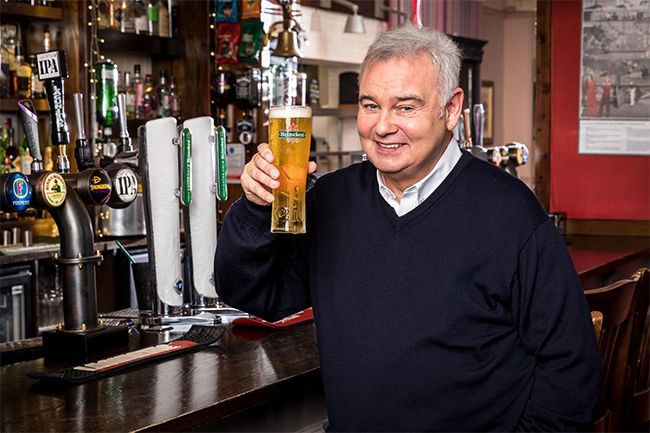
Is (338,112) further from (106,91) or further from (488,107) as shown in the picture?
(488,107)

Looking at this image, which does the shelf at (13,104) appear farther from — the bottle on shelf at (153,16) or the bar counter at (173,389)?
the bar counter at (173,389)

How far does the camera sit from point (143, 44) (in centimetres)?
530

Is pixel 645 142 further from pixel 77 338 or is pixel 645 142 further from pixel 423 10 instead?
pixel 77 338

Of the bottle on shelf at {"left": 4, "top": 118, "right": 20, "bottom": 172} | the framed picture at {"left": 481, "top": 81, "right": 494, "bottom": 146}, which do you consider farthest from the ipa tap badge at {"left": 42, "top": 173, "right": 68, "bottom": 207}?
the framed picture at {"left": 481, "top": 81, "right": 494, "bottom": 146}

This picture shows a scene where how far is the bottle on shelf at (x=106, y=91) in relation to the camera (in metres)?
4.35

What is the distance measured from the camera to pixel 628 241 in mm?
5324

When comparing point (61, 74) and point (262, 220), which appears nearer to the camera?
point (262, 220)

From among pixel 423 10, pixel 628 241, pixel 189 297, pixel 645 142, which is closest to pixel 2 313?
pixel 189 297

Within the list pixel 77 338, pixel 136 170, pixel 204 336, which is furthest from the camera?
pixel 136 170

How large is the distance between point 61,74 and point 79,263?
0.52 metres

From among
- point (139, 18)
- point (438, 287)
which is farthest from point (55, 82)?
point (139, 18)

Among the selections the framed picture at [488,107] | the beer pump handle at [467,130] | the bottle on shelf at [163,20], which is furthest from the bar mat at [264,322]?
the framed picture at [488,107]

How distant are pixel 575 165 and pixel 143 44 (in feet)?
9.11

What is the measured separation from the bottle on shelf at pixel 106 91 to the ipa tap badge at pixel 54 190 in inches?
82.0
